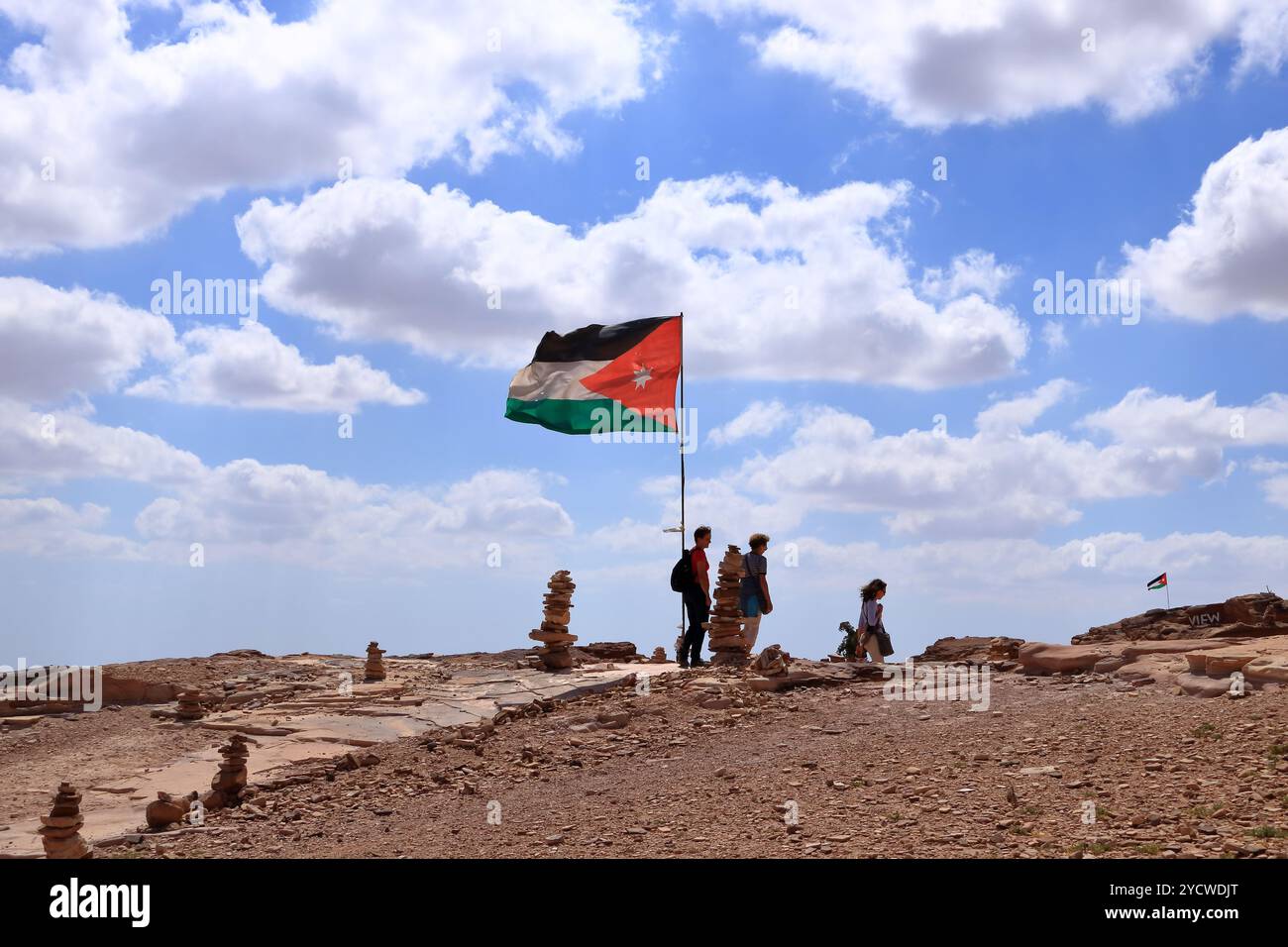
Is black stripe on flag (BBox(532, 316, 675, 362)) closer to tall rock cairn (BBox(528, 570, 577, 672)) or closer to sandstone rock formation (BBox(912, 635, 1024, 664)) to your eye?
tall rock cairn (BBox(528, 570, 577, 672))

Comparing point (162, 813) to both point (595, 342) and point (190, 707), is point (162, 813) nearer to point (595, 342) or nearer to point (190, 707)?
point (190, 707)

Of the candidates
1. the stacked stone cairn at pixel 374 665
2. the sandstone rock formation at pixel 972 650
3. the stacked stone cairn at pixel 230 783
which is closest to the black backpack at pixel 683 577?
the sandstone rock formation at pixel 972 650

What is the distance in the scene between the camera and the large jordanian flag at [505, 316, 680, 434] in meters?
22.7

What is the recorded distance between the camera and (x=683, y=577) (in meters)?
19.9

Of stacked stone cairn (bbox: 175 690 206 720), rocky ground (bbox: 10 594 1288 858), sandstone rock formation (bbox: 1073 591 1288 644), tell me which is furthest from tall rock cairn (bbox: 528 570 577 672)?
sandstone rock formation (bbox: 1073 591 1288 644)

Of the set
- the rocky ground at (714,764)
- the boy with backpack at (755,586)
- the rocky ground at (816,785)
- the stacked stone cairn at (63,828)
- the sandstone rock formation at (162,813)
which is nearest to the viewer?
the rocky ground at (816,785)

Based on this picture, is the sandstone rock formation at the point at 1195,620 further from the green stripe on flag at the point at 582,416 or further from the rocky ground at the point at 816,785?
the green stripe on flag at the point at 582,416

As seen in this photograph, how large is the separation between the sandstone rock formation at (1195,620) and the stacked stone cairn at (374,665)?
13829 millimetres

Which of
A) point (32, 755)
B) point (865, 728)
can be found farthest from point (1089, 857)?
point (32, 755)

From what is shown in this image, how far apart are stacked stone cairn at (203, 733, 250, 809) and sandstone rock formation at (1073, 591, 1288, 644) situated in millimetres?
15191

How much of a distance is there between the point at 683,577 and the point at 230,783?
856 centimetres

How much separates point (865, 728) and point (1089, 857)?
20.3 feet

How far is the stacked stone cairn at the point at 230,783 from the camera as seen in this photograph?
45.7ft

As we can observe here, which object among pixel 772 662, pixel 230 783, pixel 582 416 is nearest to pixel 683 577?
pixel 772 662
